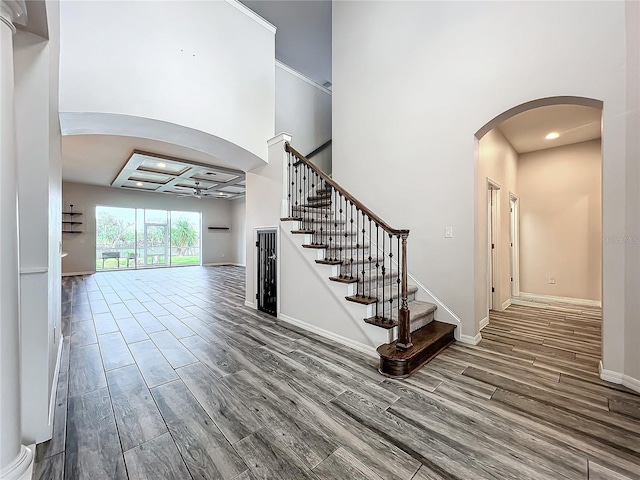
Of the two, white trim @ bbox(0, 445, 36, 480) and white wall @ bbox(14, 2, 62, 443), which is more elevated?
white wall @ bbox(14, 2, 62, 443)

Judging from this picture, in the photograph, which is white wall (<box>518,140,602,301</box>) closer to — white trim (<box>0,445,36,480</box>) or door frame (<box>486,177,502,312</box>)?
door frame (<box>486,177,502,312</box>)

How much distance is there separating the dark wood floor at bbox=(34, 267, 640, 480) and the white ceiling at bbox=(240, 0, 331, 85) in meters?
5.88

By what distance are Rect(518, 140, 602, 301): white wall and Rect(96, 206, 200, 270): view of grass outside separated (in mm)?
11648

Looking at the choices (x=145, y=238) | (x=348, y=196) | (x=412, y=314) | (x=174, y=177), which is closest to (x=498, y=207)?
(x=412, y=314)

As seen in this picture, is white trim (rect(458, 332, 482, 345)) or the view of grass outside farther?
the view of grass outside

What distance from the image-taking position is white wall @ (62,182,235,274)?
9.08m

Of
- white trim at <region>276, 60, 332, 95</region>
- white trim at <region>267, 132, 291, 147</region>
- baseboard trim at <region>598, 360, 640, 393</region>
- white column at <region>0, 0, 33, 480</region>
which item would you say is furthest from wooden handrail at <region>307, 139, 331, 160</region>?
baseboard trim at <region>598, 360, 640, 393</region>

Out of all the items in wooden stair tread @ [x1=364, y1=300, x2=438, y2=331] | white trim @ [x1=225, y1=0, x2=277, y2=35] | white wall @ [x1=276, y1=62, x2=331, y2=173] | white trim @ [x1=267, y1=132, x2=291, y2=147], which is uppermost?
white trim @ [x1=225, y1=0, x2=277, y2=35]

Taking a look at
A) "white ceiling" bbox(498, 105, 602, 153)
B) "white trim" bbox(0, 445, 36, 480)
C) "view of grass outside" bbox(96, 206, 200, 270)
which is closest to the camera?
"white trim" bbox(0, 445, 36, 480)

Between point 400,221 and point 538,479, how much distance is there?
282cm

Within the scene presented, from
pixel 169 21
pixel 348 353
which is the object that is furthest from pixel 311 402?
pixel 169 21

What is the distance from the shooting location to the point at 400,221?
377 cm

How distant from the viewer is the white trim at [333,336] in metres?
2.85

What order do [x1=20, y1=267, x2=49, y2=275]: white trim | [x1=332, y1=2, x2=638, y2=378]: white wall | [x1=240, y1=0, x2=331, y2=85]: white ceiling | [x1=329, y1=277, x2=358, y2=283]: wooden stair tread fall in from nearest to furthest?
[x1=20, y1=267, x2=49, y2=275]: white trim, [x1=332, y1=2, x2=638, y2=378]: white wall, [x1=329, y1=277, x2=358, y2=283]: wooden stair tread, [x1=240, y1=0, x2=331, y2=85]: white ceiling
